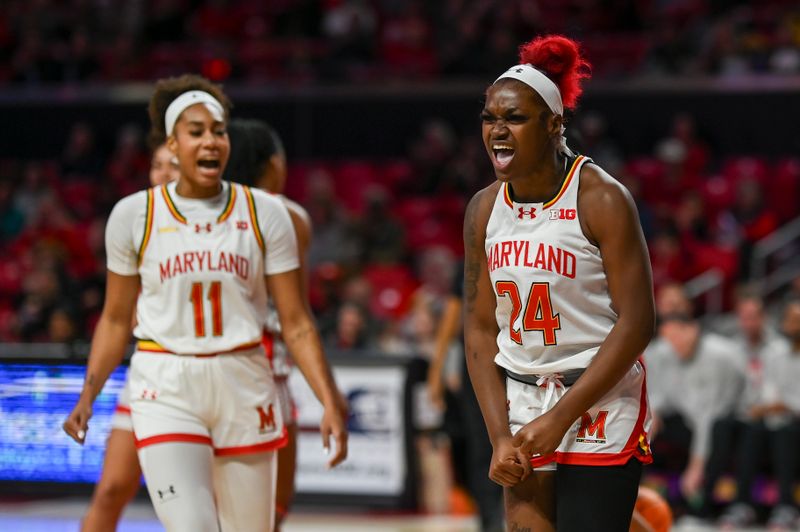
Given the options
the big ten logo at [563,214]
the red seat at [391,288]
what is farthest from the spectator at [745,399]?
the big ten logo at [563,214]

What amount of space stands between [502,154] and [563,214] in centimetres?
25

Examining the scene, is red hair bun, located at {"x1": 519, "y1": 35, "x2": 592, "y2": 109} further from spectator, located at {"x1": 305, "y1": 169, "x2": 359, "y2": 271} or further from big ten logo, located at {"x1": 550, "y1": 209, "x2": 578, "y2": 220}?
spectator, located at {"x1": 305, "y1": 169, "x2": 359, "y2": 271}

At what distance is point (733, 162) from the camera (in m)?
15.0

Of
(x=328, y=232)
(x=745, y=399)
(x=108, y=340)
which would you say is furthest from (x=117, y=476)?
(x=328, y=232)

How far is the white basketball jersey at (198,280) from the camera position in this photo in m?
4.47

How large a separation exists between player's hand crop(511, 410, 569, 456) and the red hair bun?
975 millimetres

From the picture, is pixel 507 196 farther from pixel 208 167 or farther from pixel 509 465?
pixel 208 167

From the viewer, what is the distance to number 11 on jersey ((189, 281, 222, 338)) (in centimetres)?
446

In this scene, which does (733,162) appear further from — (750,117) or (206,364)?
(206,364)

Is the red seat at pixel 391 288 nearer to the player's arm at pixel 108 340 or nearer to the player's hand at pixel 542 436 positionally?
the player's arm at pixel 108 340

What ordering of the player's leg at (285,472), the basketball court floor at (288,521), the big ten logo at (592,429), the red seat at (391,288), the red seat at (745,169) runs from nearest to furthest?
1. the big ten logo at (592,429)
2. the player's leg at (285,472)
3. the basketball court floor at (288,521)
4. the red seat at (391,288)
5. the red seat at (745,169)

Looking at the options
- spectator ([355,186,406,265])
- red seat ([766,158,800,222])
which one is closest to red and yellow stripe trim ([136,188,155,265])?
spectator ([355,186,406,265])

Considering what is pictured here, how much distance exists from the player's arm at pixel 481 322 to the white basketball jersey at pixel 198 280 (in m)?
0.88

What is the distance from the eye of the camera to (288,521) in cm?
937
